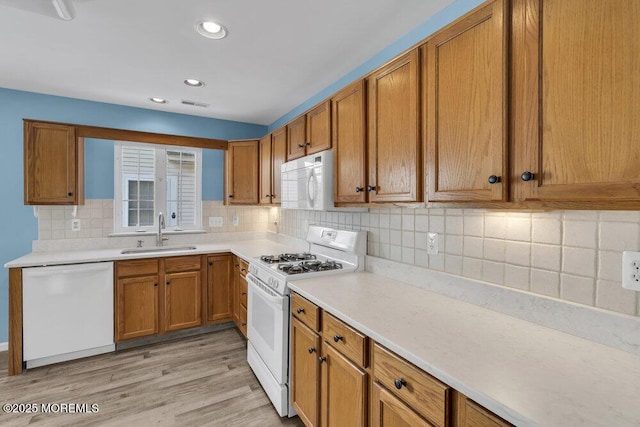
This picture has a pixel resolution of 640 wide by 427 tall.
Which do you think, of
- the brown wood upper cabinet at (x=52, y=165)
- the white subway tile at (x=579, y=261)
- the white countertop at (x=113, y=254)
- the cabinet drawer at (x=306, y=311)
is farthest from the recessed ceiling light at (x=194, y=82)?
the white subway tile at (x=579, y=261)

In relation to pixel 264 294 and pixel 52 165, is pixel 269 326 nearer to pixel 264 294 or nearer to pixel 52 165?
pixel 264 294

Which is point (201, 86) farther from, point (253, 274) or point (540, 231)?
point (540, 231)

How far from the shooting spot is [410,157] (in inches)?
56.8

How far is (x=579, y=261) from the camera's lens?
3.71 ft

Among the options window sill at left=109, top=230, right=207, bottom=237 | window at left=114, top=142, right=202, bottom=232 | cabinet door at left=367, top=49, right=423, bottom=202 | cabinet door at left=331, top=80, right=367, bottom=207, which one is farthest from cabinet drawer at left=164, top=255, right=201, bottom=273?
cabinet door at left=367, top=49, right=423, bottom=202

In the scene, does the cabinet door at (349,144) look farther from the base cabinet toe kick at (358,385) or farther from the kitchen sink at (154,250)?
the kitchen sink at (154,250)

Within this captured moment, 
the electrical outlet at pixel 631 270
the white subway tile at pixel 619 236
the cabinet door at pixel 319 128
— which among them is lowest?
the electrical outlet at pixel 631 270

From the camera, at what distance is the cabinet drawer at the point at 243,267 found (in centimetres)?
286

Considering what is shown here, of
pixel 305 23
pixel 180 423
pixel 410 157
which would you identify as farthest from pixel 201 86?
pixel 180 423

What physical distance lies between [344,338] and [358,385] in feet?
0.65

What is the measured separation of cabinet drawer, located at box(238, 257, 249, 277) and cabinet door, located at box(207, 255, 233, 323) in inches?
11.6

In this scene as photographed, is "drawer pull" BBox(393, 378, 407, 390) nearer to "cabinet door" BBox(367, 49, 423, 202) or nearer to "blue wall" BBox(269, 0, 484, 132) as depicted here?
"cabinet door" BBox(367, 49, 423, 202)

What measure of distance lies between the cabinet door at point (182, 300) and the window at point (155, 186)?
2.65 feet

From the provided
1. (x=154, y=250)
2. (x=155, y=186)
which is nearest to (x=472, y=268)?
(x=154, y=250)
